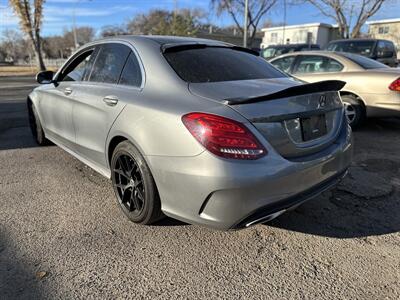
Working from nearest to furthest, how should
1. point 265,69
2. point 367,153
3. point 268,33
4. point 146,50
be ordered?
point 146,50 < point 265,69 < point 367,153 < point 268,33

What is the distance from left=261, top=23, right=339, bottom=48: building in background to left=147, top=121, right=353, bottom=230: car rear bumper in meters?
48.8

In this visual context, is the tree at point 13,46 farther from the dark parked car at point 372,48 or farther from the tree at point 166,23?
the dark parked car at point 372,48

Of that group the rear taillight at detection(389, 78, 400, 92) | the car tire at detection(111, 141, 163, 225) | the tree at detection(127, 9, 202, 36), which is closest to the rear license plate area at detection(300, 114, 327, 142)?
the car tire at detection(111, 141, 163, 225)

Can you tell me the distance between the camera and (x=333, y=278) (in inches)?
92.3

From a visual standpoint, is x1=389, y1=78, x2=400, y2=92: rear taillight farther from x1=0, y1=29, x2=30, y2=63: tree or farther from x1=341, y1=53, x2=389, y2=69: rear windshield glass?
x1=0, y1=29, x2=30, y2=63: tree

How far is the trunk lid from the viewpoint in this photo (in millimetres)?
2316

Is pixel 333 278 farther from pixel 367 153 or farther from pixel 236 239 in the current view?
pixel 367 153

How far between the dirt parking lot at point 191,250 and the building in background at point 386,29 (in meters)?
49.0

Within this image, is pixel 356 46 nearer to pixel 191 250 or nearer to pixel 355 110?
pixel 355 110

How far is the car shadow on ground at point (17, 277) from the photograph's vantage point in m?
2.18

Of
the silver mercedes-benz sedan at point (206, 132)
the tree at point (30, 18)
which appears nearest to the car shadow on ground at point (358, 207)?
the silver mercedes-benz sedan at point (206, 132)

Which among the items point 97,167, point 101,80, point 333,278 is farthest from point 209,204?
point 101,80

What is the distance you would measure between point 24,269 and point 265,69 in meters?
2.63

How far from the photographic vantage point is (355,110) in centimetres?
614
